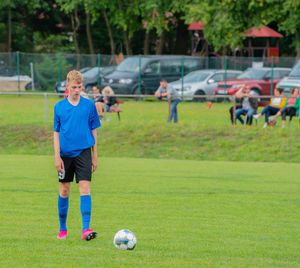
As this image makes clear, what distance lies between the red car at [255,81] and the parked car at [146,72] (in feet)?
8.96

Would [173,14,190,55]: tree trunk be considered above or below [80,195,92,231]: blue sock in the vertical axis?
above

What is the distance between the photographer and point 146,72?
34.1 m

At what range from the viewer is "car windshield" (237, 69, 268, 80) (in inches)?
1307

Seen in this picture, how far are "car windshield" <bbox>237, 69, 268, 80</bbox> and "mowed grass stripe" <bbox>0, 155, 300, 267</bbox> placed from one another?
1937cm

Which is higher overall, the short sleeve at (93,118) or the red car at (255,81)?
the short sleeve at (93,118)

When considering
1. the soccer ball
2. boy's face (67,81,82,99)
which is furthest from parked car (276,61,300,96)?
the soccer ball

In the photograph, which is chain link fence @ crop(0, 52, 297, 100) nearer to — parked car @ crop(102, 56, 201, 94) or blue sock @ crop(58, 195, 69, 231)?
parked car @ crop(102, 56, 201, 94)

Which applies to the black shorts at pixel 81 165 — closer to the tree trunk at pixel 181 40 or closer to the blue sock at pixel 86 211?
the blue sock at pixel 86 211

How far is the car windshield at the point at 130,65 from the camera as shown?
34.1m

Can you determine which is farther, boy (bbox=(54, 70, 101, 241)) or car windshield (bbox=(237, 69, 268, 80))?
car windshield (bbox=(237, 69, 268, 80))

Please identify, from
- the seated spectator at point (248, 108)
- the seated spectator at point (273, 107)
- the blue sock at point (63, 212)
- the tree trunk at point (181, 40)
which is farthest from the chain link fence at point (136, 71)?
the blue sock at point (63, 212)

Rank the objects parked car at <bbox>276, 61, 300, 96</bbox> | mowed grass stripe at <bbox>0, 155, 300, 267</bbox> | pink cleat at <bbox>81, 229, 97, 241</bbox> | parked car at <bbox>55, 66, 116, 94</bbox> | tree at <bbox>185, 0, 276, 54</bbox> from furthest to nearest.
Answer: parked car at <bbox>55, 66, 116, 94</bbox>, tree at <bbox>185, 0, 276, 54</bbox>, parked car at <bbox>276, 61, 300, 96</bbox>, pink cleat at <bbox>81, 229, 97, 241</bbox>, mowed grass stripe at <bbox>0, 155, 300, 267</bbox>

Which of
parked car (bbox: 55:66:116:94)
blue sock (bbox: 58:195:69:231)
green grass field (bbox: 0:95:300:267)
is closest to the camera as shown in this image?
green grass field (bbox: 0:95:300:267)

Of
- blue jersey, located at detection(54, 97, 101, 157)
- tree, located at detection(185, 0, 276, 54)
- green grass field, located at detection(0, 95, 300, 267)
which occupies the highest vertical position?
tree, located at detection(185, 0, 276, 54)
